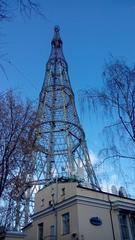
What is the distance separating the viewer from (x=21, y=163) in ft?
42.6

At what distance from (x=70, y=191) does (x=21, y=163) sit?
1145 cm

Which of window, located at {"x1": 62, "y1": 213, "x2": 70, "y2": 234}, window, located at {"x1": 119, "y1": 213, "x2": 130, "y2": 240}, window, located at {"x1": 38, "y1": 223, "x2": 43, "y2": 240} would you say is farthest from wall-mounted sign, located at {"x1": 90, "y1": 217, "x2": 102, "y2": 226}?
window, located at {"x1": 38, "y1": 223, "x2": 43, "y2": 240}

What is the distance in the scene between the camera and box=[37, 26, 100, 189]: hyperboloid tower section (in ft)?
113

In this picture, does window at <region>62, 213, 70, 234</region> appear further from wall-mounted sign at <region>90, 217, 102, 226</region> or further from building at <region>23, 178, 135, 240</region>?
wall-mounted sign at <region>90, 217, 102, 226</region>

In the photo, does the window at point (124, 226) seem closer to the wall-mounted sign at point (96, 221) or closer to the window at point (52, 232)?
the wall-mounted sign at point (96, 221)

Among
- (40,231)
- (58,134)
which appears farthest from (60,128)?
(40,231)

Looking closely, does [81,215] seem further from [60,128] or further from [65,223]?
[60,128]

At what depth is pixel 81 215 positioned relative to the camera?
21484mm

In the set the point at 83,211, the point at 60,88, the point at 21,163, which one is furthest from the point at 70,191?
the point at 60,88

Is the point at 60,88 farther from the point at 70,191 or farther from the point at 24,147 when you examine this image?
the point at 24,147

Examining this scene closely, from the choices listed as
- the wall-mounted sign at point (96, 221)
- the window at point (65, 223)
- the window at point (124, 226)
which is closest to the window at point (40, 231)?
the window at point (65, 223)

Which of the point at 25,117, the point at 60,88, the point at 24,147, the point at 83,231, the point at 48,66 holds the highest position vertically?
the point at 48,66

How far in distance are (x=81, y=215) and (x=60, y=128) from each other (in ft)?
61.3

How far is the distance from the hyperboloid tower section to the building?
11.9 feet
